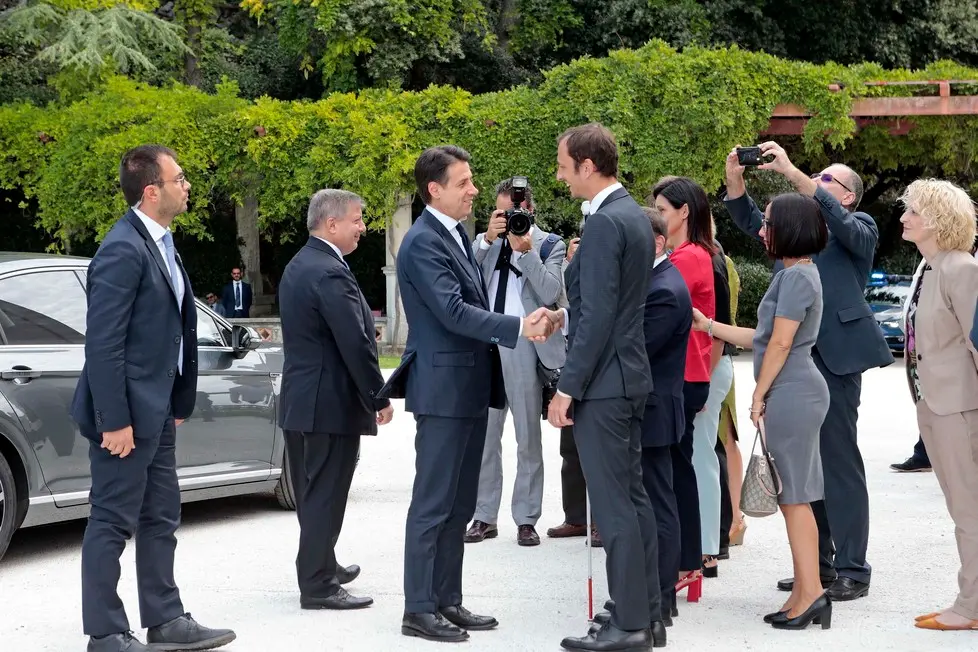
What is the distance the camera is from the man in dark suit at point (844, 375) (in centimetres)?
575

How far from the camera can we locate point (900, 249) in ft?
103

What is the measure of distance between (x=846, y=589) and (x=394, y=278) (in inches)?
685

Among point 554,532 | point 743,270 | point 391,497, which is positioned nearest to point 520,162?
point 743,270

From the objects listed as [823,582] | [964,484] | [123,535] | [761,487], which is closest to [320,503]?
[123,535]

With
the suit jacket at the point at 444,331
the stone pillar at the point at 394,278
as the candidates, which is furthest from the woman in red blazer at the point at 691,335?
the stone pillar at the point at 394,278

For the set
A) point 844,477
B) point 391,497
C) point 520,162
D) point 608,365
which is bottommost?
point 391,497

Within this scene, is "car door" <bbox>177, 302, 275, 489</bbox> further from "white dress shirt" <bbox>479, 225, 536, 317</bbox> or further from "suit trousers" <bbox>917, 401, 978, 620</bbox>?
"suit trousers" <bbox>917, 401, 978, 620</bbox>

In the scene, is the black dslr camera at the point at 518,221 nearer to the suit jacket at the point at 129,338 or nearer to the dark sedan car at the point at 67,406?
the suit jacket at the point at 129,338

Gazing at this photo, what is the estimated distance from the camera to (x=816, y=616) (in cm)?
525

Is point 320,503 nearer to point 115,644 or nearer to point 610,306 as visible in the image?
point 115,644

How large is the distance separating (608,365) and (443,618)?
1361 millimetres

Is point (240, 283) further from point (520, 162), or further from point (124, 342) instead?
point (124, 342)

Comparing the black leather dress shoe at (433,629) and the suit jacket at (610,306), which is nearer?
the suit jacket at (610,306)

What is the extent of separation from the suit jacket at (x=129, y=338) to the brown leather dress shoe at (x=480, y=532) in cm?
256
